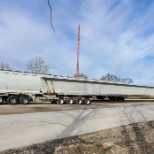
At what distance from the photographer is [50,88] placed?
3741 cm

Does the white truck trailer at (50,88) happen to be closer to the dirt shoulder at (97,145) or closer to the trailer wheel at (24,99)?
the trailer wheel at (24,99)

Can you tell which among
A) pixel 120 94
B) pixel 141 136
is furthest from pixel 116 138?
pixel 120 94

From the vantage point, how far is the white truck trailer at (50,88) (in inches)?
1307

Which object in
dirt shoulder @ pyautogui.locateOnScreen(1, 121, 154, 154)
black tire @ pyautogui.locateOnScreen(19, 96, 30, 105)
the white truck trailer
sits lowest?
dirt shoulder @ pyautogui.locateOnScreen(1, 121, 154, 154)

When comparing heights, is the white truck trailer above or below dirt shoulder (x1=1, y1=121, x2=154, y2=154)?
above

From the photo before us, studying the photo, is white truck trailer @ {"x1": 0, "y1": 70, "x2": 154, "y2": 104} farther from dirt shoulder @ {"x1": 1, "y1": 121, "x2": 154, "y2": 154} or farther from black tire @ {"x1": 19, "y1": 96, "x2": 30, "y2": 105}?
dirt shoulder @ {"x1": 1, "y1": 121, "x2": 154, "y2": 154}

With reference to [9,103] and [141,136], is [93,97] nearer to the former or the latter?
[9,103]

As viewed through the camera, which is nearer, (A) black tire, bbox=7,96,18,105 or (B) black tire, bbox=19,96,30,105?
(A) black tire, bbox=7,96,18,105

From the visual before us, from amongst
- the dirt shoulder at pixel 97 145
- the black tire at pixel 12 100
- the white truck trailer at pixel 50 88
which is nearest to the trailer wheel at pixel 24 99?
the white truck trailer at pixel 50 88

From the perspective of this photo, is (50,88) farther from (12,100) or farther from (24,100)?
(12,100)

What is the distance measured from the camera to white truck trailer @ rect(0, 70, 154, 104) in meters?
33.2

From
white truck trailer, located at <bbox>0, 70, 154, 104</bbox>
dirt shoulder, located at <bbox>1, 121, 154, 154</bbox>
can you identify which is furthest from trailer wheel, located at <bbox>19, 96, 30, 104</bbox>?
dirt shoulder, located at <bbox>1, 121, 154, 154</bbox>

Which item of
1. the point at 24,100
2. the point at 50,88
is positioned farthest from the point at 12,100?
the point at 50,88

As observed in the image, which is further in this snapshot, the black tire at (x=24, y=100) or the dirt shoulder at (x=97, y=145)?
the black tire at (x=24, y=100)
